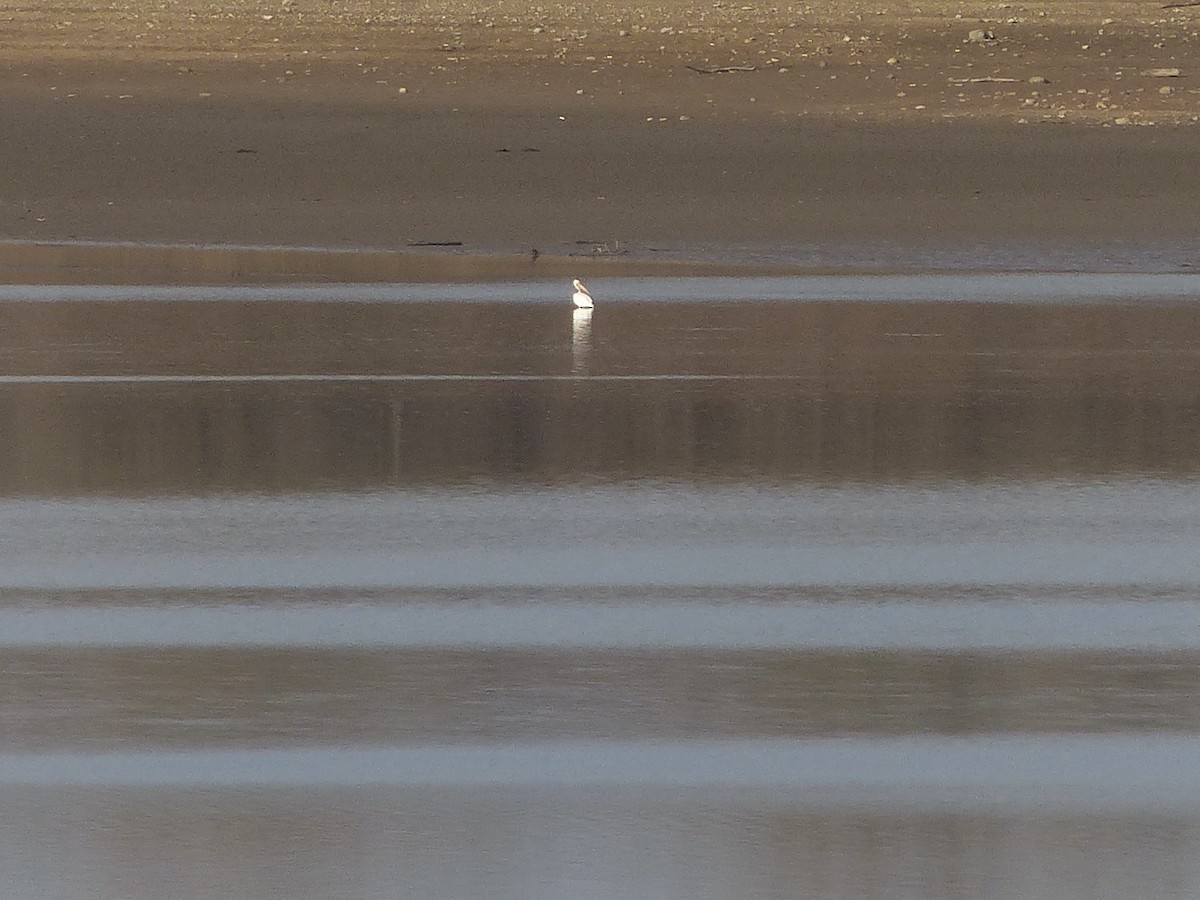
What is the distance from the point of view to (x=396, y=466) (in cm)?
→ 748

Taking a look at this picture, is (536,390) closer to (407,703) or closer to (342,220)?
(407,703)

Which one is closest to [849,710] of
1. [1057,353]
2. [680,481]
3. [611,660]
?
[611,660]

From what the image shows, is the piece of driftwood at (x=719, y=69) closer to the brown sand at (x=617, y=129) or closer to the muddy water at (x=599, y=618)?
the brown sand at (x=617, y=129)

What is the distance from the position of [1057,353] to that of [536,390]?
2605mm

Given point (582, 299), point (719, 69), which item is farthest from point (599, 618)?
point (719, 69)

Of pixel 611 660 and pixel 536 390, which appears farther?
pixel 536 390

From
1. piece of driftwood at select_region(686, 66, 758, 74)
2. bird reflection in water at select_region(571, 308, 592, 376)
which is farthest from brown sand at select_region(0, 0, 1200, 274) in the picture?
bird reflection in water at select_region(571, 308, 592, 376)

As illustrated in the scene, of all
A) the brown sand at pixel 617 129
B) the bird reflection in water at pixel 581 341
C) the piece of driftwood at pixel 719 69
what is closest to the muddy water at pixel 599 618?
the bird reflection in water at pixel 581 341

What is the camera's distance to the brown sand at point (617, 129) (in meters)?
14.7

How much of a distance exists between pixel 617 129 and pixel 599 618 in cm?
1274

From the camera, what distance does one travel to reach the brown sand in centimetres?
1474

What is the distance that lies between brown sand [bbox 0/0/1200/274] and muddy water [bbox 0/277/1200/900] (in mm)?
4663

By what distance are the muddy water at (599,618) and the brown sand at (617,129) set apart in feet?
15.3

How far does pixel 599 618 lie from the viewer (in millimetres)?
5688
